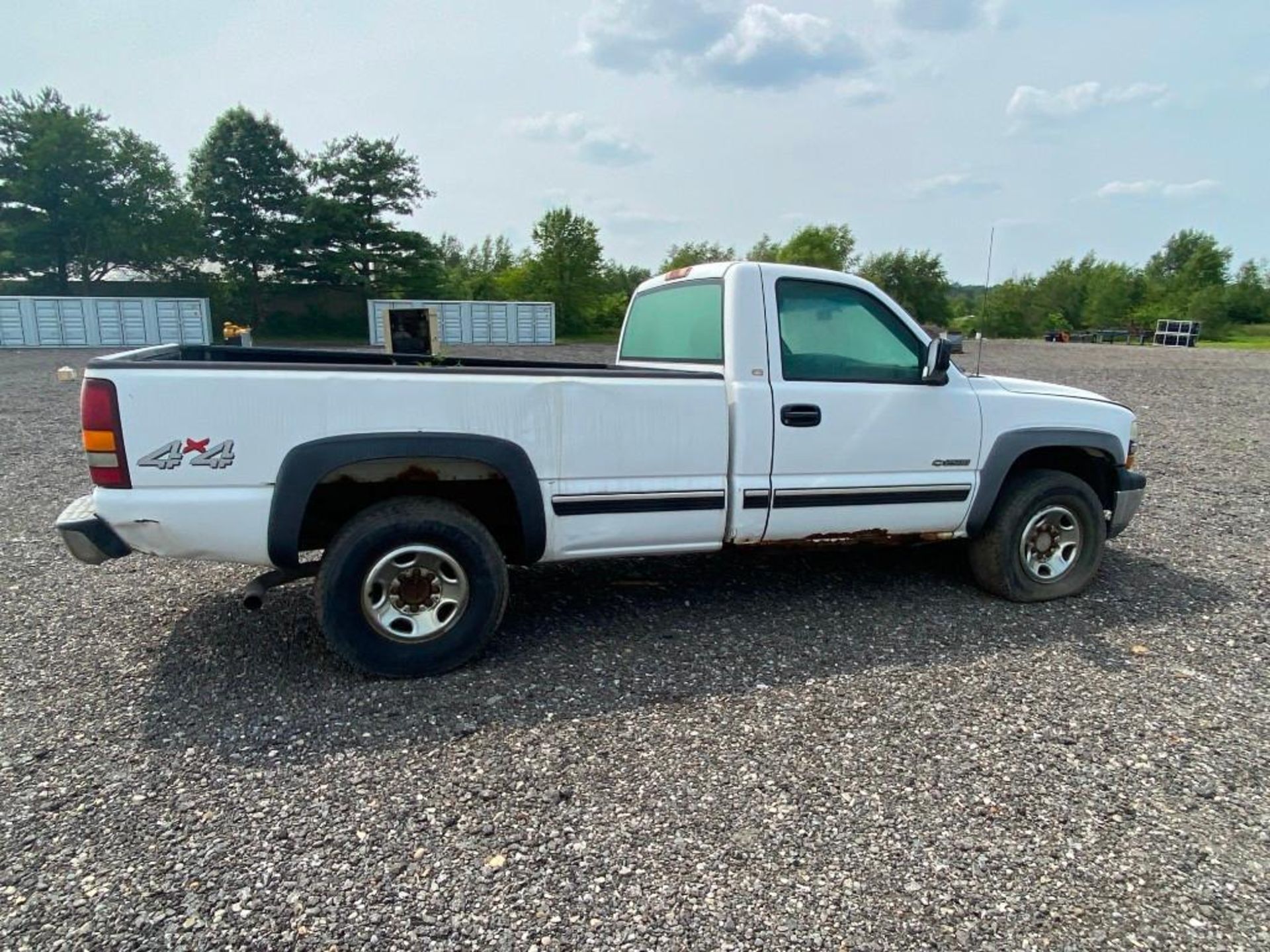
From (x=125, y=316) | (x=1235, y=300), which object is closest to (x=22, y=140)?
(x=125, y=316)

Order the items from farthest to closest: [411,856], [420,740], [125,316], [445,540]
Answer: [125,316] → [445,540] → [420,740] → [411,856]

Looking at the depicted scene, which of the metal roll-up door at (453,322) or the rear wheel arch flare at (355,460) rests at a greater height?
the metal roll-up door at (453,322)

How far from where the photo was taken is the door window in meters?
3.95

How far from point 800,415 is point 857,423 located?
35 cm

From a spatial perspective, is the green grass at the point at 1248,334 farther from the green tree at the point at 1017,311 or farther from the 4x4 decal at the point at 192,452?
the 4x4 decal at the point at 192,452

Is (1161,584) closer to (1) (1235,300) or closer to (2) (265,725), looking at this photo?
(2) (265,725)

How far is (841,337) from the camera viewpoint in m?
4.05

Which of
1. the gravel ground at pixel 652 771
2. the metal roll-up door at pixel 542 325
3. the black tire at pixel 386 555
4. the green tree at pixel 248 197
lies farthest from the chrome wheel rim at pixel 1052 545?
the green tree at pixel 248 197

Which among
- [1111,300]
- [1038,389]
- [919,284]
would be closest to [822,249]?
[919,284]

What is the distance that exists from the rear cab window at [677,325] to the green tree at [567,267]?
39.0 metres

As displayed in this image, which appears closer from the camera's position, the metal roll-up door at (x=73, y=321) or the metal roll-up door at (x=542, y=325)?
the metal roll-up door at (x=73, y=321)

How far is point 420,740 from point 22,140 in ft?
153

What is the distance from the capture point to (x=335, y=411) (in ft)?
10.4

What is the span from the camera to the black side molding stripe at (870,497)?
387 centimetres
